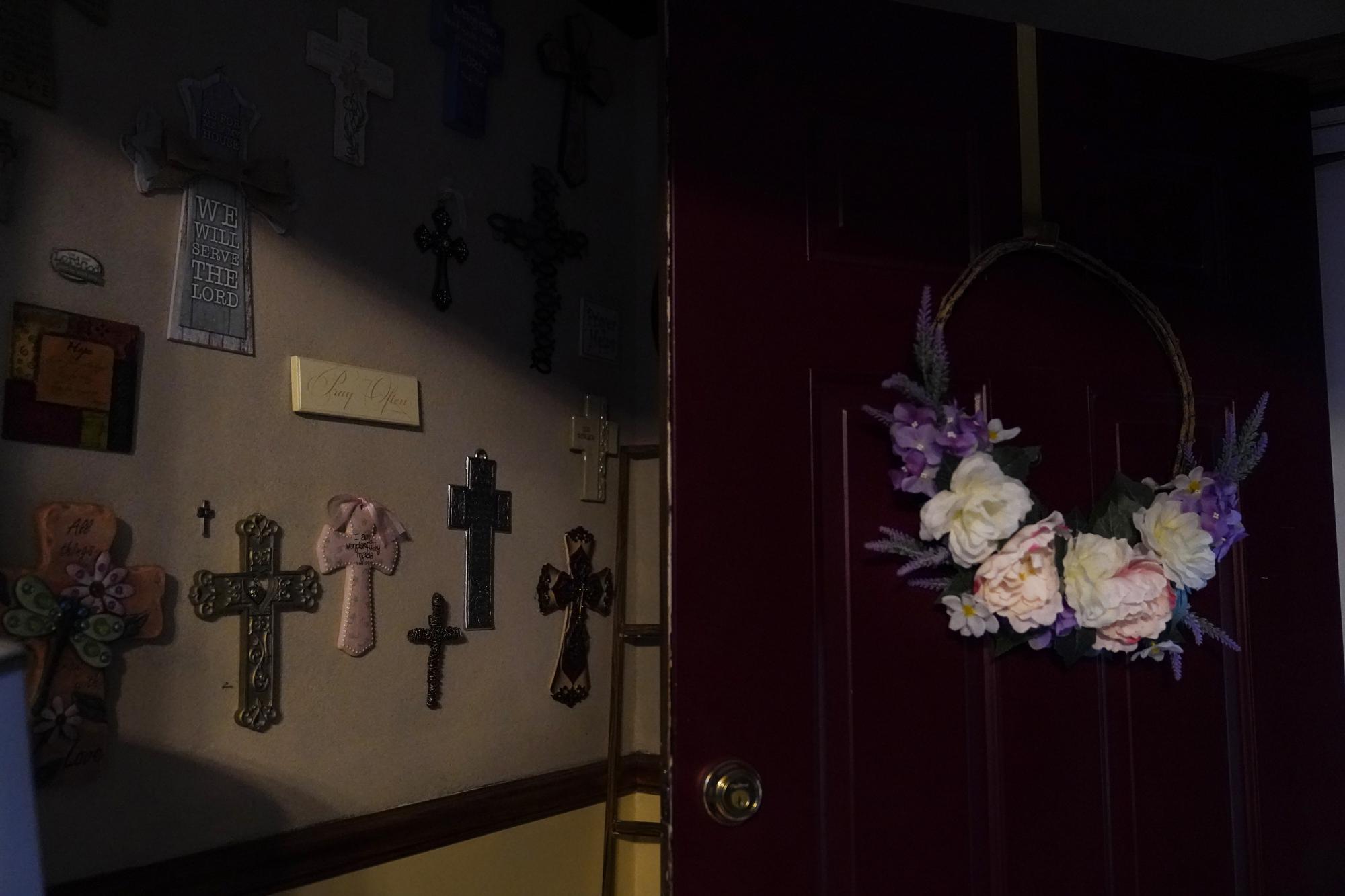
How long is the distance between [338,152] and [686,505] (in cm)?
104

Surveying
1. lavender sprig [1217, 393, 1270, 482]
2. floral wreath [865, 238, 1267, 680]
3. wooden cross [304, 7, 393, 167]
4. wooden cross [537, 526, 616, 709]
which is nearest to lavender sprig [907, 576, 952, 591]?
floral wreath [865, 238, 1267, 680]

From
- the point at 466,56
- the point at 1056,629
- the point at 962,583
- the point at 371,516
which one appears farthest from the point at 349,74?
the point at 1056,629

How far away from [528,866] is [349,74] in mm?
1581

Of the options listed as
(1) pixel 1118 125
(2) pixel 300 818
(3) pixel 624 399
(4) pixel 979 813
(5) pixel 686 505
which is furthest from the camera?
(3) pixel 624 399

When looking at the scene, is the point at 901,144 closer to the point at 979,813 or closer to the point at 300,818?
the point at 979,813

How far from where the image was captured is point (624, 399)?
2576mm

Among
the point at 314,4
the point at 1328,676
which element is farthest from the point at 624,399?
the point at 1328,676

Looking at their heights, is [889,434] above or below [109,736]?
above

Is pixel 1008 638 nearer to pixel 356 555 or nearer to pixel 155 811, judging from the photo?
pixel 356 555

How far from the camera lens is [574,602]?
2355 millimetres

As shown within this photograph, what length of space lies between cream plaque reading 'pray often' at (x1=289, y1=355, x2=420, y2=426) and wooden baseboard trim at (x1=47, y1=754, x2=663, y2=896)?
27.4 inches

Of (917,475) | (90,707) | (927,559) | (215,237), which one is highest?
(215,237)

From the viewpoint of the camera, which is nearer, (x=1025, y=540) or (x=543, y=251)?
(x=1025, y=540)

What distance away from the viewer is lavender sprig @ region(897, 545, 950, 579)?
135 cm
